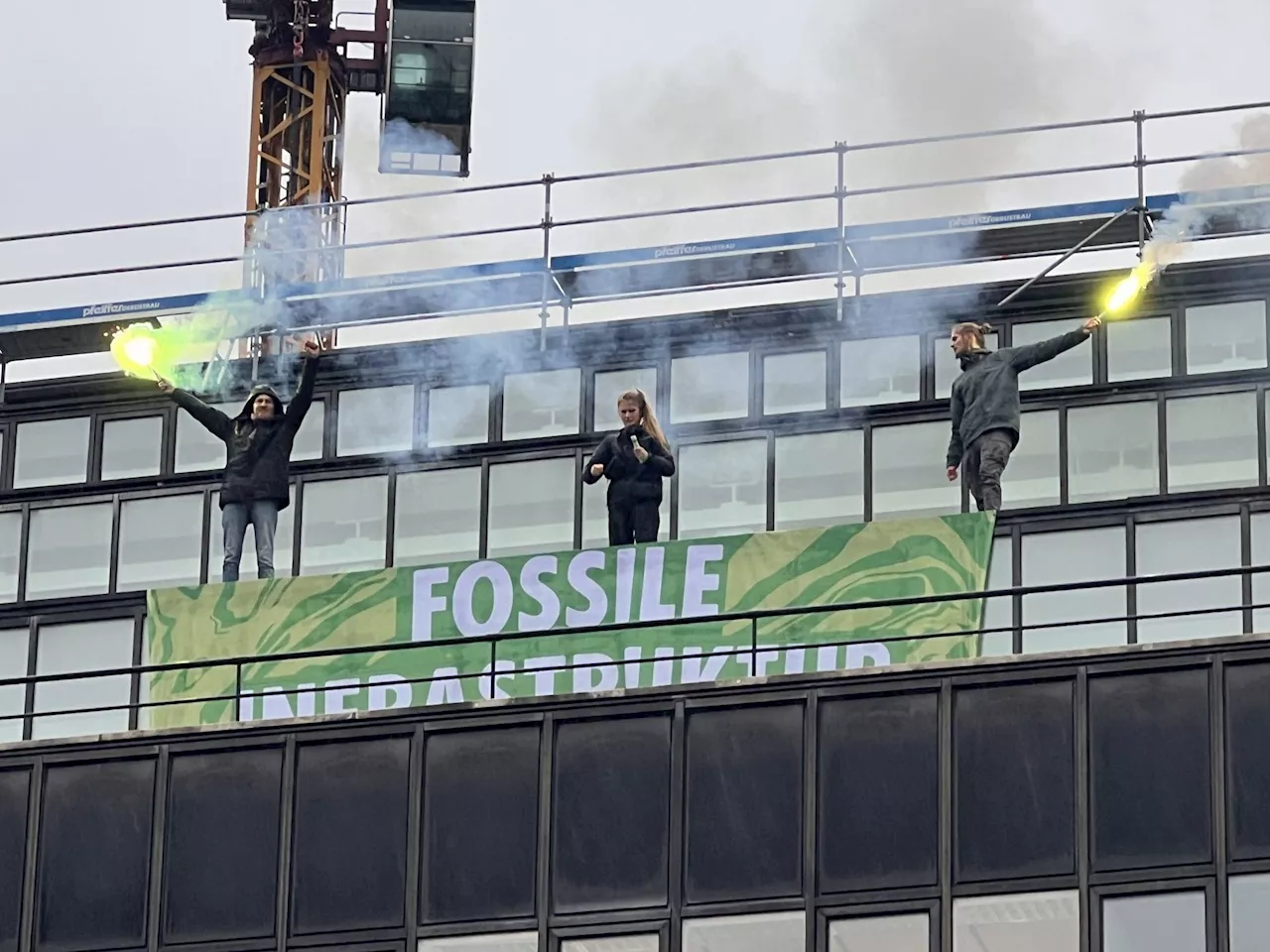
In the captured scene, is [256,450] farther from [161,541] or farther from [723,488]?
[723,488]

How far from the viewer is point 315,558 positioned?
42938 mm

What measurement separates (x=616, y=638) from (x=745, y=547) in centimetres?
146

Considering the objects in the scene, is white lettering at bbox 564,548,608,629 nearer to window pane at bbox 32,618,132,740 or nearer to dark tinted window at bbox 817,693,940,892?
dark tinted window at bbox 817,693,940,892

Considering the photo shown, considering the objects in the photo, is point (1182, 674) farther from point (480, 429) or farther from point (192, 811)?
point (480, 429)

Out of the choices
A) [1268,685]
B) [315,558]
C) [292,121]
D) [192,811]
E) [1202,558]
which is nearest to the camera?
[1268,685]

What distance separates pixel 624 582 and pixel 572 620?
0.59m

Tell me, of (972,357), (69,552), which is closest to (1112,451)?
(972,357)

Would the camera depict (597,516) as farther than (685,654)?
Yes

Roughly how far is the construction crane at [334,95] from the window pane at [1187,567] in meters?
11.7

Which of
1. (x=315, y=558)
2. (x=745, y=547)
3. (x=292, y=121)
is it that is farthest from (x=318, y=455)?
(x=292, y=121)

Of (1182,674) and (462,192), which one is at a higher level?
(462,192)

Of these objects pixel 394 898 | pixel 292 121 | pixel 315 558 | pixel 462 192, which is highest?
pixel 292 121

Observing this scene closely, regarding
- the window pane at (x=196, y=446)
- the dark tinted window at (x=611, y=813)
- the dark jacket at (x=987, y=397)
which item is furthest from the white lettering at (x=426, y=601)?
the window pane at (x=196, y=446)

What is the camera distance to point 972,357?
35750 mm
